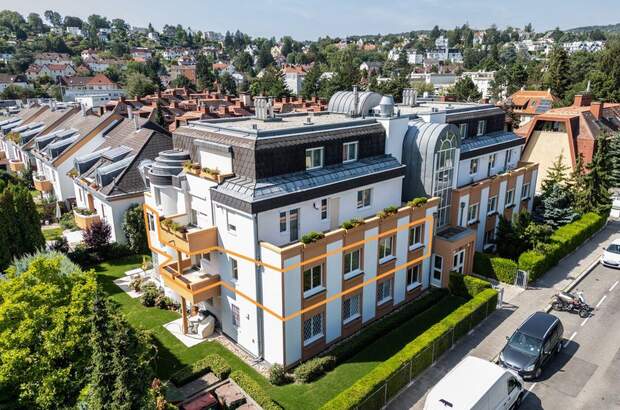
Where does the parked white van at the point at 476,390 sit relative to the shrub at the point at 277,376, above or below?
above

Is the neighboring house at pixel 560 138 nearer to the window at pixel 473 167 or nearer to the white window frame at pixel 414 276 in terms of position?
the window at pixel 473 167

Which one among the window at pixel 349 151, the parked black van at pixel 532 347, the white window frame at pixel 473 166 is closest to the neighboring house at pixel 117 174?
the window at pixel 349 151

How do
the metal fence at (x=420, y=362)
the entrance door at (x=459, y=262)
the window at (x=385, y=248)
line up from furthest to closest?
the entrance door at (x=459, y=262)
the window at (x=385, y=248)
the metal fence at (x=420, y=362)

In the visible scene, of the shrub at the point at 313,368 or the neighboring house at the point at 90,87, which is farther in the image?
the neighboring house at the point at 90,87

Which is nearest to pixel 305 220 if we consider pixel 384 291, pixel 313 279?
pixel 313 279

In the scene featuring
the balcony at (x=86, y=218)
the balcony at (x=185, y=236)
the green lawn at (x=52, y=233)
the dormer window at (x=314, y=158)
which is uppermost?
the dormer window at (x=314, y=158)

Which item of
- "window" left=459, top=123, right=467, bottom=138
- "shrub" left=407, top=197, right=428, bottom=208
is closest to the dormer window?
"shrub" left=407, top=197, right=428, bottom=208

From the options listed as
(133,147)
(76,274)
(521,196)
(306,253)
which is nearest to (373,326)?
(306,253)
